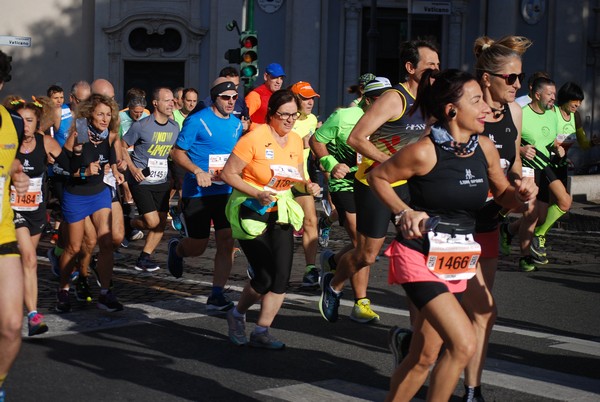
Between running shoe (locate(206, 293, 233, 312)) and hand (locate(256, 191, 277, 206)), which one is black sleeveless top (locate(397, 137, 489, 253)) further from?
running shoe (locate(206, 293, 233, 312))

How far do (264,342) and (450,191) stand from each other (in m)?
2.80

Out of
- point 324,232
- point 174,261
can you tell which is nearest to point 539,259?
point 324,232

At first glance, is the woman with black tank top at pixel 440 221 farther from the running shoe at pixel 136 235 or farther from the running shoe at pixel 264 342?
the running shoe at pixel 136 235

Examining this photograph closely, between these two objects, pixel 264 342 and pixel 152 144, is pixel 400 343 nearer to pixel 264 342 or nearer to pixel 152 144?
pixel 264 342

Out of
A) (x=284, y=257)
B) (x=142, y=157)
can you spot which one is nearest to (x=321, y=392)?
(x=284, y=257)

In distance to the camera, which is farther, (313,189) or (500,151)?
(313,189)

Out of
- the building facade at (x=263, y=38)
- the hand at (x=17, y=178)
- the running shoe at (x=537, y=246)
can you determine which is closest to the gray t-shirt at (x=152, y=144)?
the running shoe at (x=537, y=246)

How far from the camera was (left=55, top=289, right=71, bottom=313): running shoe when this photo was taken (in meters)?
9.63

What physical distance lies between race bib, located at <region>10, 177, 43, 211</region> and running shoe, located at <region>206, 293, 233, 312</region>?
157 centimetres

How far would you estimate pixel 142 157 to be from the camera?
13.2 m

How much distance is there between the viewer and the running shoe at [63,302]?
31.6 feet

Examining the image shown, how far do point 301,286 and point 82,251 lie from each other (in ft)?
7.19

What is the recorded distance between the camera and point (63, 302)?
966 cm

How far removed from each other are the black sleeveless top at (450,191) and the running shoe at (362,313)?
3.50 meters
